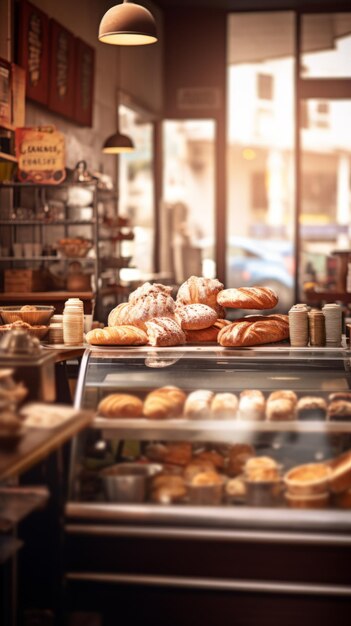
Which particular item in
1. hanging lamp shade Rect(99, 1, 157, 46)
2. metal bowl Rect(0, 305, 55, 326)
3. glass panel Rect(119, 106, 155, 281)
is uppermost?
hanging lamp shade Rect(99, 1, 157, 46)

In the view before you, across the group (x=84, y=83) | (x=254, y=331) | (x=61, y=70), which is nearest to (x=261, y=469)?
(x=254, y=331)

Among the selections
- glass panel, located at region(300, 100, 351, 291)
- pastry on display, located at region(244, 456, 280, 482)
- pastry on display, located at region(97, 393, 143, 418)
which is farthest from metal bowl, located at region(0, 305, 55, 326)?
glass panel, located at region(300, 100, 351, 291)

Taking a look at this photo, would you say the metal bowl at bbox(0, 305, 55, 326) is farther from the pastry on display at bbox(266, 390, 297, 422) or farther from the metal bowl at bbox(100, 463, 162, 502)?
the pastry on display at bbox(266, 390, 297, 422)

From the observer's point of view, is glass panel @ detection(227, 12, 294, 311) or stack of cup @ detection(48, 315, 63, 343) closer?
stack of cup @ detection(48, 315, 63, 343)

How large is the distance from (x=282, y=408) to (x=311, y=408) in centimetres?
10

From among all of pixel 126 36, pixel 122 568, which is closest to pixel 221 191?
pixel 126 36

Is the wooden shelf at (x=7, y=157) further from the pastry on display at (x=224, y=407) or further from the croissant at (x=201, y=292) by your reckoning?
the pastry on display at (x=224, y=407)

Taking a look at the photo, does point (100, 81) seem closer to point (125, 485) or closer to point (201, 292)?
point (201, 292)

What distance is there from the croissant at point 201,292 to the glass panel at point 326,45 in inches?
294

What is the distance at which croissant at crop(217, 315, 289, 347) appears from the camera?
10.8 feet

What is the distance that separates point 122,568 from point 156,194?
860cm

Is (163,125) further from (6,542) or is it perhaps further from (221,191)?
(6,542)

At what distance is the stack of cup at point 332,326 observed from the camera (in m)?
3.39

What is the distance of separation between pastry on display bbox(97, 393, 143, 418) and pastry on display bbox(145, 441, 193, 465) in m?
0.14
